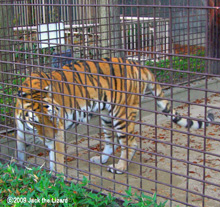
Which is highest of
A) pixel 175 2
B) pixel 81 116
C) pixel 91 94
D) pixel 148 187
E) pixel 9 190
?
pixel 175 2

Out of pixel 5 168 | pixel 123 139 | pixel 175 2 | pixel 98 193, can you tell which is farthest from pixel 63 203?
pixel 175 2

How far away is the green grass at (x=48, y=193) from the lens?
3.06m

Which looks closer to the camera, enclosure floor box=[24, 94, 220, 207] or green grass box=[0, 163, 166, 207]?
green grass box=[0, 163, 166, 207]

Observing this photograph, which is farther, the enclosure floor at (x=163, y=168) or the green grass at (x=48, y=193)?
the enclosure floor at (x=163, y=168)

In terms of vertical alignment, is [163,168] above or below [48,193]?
below

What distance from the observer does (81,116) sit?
488cm

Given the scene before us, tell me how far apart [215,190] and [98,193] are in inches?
58.6

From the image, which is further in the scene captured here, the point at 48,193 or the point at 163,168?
the point at 163,168

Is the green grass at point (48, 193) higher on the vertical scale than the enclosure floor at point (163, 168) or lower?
higher

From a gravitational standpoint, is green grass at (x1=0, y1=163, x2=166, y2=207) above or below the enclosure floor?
above

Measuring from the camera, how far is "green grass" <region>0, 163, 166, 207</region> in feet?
10.1

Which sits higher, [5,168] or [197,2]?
[197,2]

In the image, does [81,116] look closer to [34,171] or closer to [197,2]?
[34,171]

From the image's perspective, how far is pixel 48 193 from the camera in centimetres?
334
